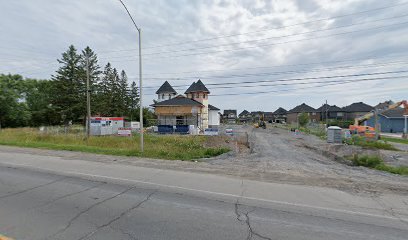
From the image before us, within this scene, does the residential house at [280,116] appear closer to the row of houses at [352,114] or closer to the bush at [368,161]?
the row of houses at [352,114]

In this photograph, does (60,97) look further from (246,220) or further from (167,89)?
(246,220)

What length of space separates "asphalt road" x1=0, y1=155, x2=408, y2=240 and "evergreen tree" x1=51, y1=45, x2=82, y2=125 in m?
52.9

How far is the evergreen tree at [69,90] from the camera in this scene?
55.2 meters

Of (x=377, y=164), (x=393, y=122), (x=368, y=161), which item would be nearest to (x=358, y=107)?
(x=393, y=122)

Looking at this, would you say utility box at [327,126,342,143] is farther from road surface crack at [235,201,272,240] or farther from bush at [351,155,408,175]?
road surface crack at [235,201,272,240]

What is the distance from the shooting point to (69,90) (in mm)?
55469

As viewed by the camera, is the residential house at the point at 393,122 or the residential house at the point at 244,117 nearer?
the residential house at the point at 393,122

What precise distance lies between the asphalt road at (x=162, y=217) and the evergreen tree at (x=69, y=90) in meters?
52.9

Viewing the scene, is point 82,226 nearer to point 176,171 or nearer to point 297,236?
point 297,236

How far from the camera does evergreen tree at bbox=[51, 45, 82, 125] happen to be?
55.2m

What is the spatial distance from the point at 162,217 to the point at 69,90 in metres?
58.3

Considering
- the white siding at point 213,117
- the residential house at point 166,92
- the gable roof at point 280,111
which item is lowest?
the white siding at point 213,117

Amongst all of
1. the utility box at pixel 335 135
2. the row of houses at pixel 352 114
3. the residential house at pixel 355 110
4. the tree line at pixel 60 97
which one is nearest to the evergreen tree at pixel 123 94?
the tree line at pixel 60 97

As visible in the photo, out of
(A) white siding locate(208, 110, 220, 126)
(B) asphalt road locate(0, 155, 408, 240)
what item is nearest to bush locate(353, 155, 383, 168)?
(B) asphalt road locate(0, 155, 408, 240)
